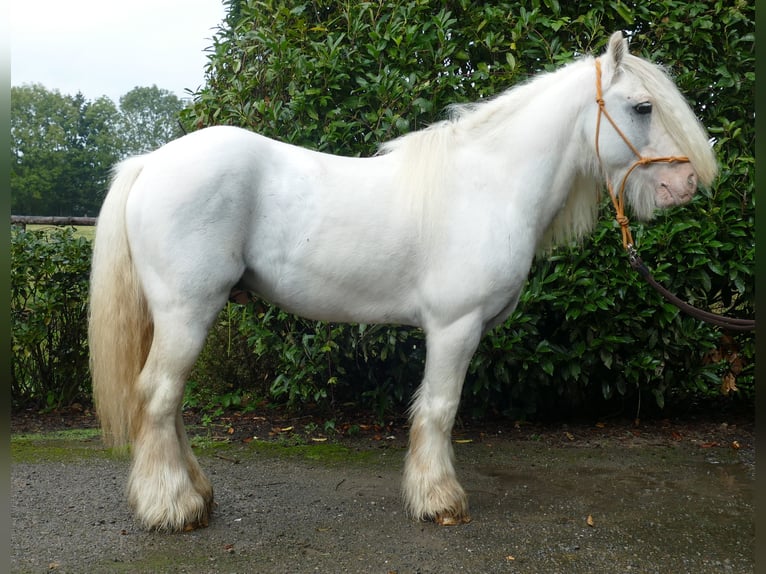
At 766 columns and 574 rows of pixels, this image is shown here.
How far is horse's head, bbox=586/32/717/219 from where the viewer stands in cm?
272

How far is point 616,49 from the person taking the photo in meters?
2.76

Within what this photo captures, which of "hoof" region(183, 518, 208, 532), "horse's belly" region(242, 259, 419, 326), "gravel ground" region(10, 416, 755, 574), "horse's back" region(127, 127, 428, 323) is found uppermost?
"horse's back" region(127, 127, 428, 323)

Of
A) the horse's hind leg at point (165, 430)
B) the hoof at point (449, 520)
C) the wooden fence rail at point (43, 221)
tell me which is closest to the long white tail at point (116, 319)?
the horse's hind leg at point (165, 430)

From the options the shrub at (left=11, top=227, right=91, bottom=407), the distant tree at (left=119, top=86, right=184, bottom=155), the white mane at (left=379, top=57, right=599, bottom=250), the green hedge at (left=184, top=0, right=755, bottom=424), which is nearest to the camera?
the white mane at (left=379, top=57, right=599, bottom=250)

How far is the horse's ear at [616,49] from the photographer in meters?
2.72

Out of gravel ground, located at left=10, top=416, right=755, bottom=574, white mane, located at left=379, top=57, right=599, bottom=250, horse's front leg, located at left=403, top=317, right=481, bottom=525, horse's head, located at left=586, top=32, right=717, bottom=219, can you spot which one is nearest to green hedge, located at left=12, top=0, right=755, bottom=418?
gravel ground, located at left=10, top=416, right=755, bottom=574

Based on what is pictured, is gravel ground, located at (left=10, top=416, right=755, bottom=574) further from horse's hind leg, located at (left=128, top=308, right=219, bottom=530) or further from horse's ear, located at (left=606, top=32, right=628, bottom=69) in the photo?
horse's ear, located at (left=606, top=32, right=628, bottom=69)

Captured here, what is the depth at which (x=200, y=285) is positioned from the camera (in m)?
2.68

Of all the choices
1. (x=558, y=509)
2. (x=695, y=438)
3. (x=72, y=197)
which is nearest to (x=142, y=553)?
(x=558, y=509)

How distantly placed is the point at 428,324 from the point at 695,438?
278 centimetres

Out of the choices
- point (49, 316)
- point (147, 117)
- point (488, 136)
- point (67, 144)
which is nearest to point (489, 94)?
point (488, 136)

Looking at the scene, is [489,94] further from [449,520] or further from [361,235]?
[449,520]

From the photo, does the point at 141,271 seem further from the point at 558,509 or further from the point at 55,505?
the point at 558,509

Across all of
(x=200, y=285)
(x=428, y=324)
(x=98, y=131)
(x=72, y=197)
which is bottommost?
(x=428, y=324)
